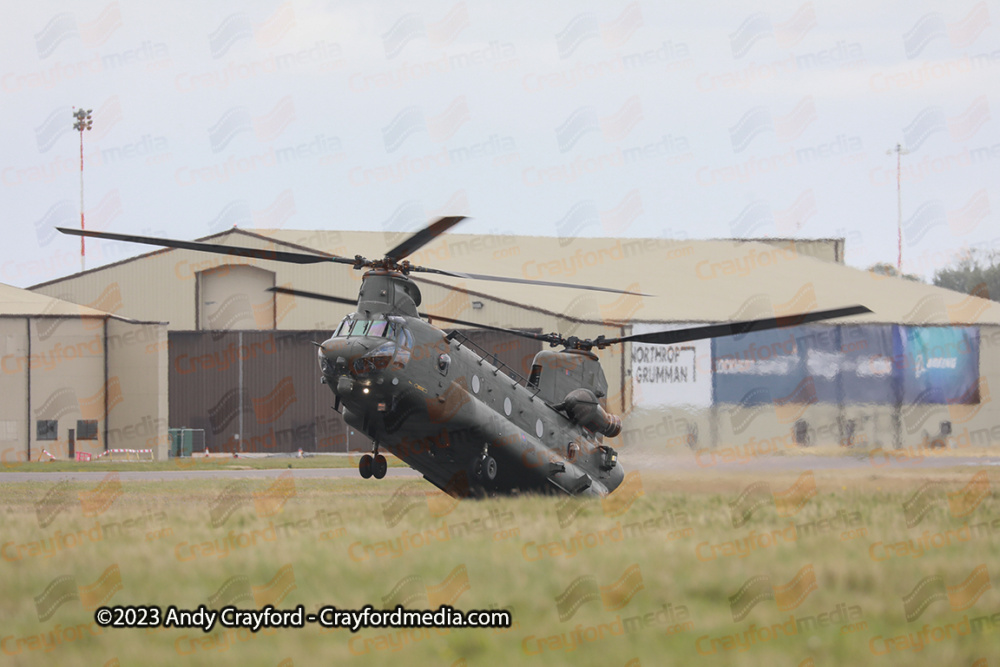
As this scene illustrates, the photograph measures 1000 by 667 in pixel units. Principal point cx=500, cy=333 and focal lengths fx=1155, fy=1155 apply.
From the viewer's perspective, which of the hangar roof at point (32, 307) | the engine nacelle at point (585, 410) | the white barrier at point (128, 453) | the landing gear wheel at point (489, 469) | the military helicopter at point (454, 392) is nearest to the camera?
the military helicopter at point (454, 392)

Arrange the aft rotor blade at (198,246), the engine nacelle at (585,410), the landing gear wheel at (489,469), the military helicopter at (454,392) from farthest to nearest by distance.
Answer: the engine nacelle at (585,410), the landing gear wheel at (489,469), the military helicopter at (454,392), the aft rotor blade at (198,246)

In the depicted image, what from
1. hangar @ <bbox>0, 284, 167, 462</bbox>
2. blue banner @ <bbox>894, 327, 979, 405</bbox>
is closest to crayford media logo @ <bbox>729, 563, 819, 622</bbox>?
hangar @ <bbox>0, 284, 167, 462</bbox>

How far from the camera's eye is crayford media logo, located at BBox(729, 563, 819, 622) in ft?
39.0

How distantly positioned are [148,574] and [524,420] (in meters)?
12.2

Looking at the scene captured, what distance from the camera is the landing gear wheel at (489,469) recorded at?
23.0 m

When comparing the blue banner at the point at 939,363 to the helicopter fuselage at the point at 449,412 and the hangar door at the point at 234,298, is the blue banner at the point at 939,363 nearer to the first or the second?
the hangar door at the point at 234,298

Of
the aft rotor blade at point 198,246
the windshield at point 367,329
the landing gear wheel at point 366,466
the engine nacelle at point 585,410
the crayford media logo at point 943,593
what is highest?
the aft rotor blade at point 198,246

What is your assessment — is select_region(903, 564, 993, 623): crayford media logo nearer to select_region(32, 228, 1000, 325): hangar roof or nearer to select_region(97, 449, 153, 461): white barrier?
select_region(32, 228, 1000, 325): hangar roof

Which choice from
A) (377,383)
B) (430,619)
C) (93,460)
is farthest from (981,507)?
(93,460)

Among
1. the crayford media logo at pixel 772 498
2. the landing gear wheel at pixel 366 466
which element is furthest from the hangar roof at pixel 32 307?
the landing gear wheel at pixel 366 466

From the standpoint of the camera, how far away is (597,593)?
12.5 m

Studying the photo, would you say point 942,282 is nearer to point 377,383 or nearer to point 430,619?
point 377,383

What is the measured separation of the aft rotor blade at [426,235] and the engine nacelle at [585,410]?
690 cm

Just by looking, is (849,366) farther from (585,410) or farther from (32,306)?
(32,306)
